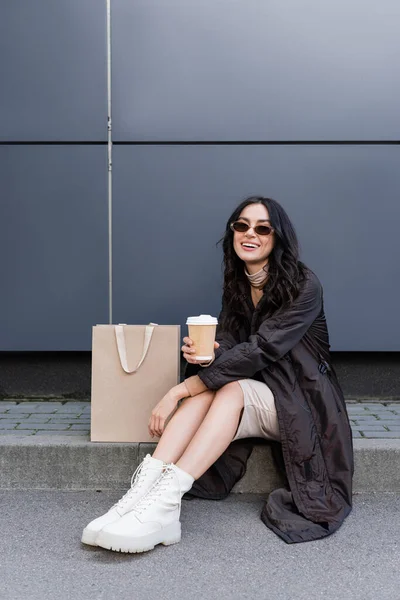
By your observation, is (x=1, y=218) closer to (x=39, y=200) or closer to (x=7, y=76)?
(x=39, y=200)

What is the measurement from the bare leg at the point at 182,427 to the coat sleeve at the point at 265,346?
0.30 feet

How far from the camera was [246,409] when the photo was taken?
2.74 metres

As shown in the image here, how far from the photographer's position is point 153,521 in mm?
2396

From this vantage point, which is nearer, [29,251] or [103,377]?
[103,377]

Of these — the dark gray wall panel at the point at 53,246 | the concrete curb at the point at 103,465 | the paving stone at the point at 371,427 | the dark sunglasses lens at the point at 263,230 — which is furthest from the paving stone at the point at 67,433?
the paving stone at the point at 371,427

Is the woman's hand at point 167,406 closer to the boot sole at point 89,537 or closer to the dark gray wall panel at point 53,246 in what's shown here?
the boot sole at point 89,537

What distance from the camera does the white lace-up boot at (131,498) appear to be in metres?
2.37

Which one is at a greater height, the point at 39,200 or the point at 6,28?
the point at 6,28

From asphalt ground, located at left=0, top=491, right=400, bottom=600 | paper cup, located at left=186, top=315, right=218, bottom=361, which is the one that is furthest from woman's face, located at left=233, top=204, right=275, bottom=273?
asphalt ground, located at left=0, top=491, right=400, bottom=600

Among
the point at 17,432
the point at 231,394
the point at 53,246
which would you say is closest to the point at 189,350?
the point at 231,394

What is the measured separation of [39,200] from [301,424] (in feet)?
8.68

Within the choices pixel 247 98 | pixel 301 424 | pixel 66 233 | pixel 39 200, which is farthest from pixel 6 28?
pixel 301 424

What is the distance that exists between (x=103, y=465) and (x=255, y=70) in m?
2.88

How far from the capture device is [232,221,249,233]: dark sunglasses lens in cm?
293
